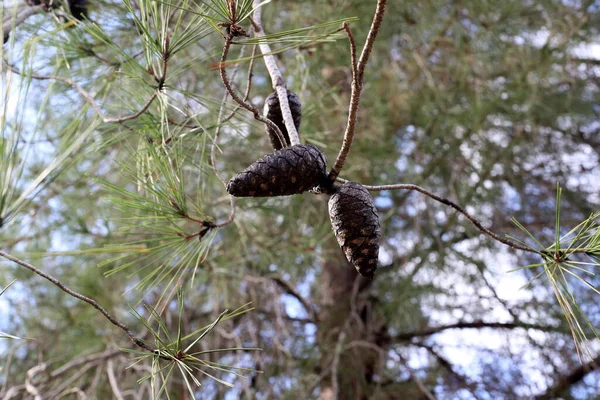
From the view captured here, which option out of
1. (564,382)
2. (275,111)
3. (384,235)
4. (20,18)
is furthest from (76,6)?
(564,382)

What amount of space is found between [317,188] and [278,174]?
0.09 metres

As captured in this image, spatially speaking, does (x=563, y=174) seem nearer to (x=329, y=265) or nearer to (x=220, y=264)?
(x=329, y=265)

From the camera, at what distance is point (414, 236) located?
113 inches

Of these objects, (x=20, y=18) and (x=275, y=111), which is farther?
(x=20, y=18)

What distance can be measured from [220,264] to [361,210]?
1500mm

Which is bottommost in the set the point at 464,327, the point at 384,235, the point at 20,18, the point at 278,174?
the point at 278,174

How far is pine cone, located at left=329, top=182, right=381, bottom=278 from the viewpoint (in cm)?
72

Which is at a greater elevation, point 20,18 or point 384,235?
point 384,235

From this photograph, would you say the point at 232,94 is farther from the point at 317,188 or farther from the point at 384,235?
the point at 384,235

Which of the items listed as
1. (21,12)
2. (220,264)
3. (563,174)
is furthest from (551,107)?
(21,12)

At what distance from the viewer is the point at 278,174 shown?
2.26ft

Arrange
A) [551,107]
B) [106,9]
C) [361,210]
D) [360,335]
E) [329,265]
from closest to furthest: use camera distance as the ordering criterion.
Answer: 1. [361,210]
2. [106,9]
3. [360,335]
4. [551,107]
5. [329,265]

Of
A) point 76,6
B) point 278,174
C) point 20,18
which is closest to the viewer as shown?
point 278,174

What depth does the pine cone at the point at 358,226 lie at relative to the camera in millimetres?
724
